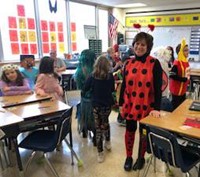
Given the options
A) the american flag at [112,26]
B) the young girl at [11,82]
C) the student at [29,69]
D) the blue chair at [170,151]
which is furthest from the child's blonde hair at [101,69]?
the american flag at [112,26]

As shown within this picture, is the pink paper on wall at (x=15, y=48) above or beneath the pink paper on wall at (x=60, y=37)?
beneath

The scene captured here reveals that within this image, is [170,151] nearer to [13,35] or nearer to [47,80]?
[47,80]

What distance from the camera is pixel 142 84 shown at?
2.07 meters

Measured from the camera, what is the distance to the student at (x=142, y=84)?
6.68 feet

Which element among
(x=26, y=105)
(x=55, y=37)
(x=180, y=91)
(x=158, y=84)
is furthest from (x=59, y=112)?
(x=55, y=37)

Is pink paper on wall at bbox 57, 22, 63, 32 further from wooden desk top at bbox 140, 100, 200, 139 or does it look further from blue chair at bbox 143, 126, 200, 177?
blue chair at bbox 143, 126, 200, 177

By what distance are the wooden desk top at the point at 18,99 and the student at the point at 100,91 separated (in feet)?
2.06

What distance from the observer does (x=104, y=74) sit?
2406mm

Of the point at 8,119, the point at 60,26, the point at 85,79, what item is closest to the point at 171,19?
the point at 60,26

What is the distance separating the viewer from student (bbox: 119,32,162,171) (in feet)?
6.68

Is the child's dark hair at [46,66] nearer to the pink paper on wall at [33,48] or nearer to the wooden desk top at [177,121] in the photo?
the wooden desk top at [177,121]

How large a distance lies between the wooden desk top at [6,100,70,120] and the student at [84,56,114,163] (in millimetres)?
370

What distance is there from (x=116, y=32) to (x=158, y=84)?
6.66 m

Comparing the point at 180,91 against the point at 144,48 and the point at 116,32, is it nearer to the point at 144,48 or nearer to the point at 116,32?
the point at 144,48
